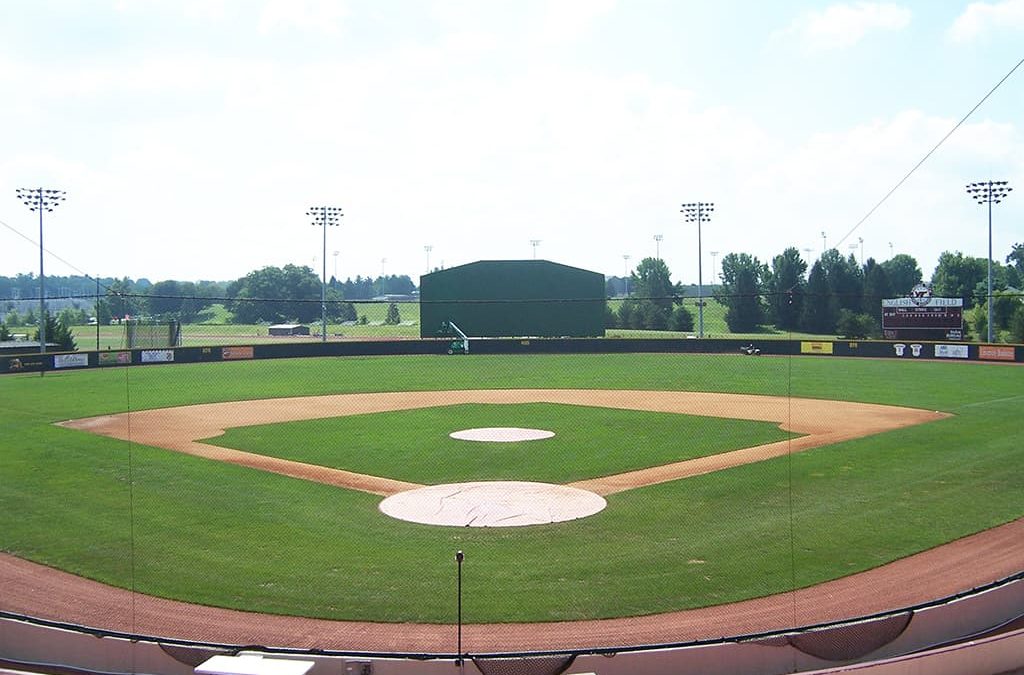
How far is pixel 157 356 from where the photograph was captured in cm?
5478

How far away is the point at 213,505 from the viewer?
63.0 feet

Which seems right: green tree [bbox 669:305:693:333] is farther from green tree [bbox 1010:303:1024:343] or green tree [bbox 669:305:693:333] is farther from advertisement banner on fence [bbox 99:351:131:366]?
advertisement banner on fence [bbox 99:351:131:366]

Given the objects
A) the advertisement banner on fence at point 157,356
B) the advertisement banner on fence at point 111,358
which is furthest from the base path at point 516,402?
the advertisement banner on fence at point 111,358

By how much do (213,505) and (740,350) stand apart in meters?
47.8

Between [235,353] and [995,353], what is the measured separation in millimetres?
47358

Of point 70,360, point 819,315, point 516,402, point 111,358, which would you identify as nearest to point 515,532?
point 516,402

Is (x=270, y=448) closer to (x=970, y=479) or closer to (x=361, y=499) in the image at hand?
(x=361, y=499)

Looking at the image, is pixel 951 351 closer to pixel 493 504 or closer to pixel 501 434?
pixel 501 434

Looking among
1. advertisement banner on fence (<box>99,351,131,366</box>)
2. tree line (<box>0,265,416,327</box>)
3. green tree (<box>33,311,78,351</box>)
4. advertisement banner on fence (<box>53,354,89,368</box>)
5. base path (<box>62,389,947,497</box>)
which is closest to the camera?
base path (<box>62,389,947,497</box>)

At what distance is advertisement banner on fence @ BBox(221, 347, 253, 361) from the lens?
5903 cm

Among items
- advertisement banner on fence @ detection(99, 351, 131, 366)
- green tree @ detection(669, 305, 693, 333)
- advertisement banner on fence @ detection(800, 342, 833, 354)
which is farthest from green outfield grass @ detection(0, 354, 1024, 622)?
green tree @ detection(669, 305, 693, 333)

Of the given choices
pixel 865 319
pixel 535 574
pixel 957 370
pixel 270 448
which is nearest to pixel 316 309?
pixel 865 319

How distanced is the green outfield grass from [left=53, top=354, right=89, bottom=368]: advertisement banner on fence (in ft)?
78.9

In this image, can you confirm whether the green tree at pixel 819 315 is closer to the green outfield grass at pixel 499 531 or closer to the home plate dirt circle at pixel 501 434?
the green outfield grass at pixel 499 531
